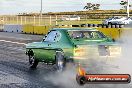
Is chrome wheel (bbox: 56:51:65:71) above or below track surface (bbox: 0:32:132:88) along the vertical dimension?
above

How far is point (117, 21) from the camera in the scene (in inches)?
2295

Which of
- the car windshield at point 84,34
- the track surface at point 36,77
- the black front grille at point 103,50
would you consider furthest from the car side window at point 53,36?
the black front grille at point 103,50

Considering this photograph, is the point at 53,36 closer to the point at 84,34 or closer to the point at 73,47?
the point at 84,34

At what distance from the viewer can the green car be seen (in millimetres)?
10812

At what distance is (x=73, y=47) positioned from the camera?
10914 mm

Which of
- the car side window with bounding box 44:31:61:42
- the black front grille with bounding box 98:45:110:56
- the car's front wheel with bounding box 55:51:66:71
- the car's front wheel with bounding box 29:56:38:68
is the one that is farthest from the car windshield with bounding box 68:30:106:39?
the car's front wheel with bounding box 29:56:38:68

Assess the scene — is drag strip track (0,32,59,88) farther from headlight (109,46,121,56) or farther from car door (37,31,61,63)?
headlight (109,46,121,56)

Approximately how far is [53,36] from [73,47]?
1.62m

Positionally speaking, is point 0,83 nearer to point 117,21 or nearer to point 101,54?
point 101,54

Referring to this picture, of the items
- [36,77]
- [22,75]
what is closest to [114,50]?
[36,77]

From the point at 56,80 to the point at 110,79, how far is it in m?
2.65

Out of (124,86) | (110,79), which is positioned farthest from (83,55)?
(110,79)

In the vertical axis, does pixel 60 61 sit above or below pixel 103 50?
below

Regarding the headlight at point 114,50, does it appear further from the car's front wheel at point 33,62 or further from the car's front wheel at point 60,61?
the car's front wheel at point 33,62
